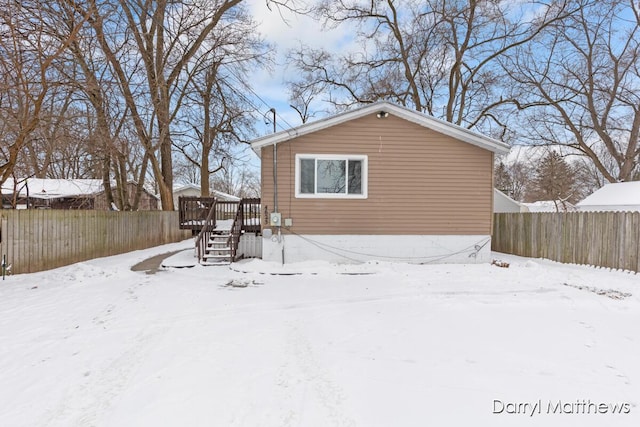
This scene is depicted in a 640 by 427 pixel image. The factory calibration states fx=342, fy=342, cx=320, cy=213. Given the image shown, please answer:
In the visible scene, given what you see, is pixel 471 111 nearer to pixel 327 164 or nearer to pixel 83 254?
pixel 327 164

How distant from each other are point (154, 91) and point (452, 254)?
13.1 metres

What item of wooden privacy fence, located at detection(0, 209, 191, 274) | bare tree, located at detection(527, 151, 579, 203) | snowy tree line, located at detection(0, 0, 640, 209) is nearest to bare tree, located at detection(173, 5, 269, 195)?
snowy tree line, located at detection(0, 0, 640, 209)

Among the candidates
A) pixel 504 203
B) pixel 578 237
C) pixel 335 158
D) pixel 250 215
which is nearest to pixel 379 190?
pixel 335 158

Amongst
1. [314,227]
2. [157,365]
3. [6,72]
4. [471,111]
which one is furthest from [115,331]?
[471,111]

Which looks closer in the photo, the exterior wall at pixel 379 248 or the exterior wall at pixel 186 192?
the exterior wall at pixel 379 248

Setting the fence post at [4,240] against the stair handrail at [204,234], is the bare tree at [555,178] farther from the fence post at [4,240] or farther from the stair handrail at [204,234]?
the fence post at [4,240]

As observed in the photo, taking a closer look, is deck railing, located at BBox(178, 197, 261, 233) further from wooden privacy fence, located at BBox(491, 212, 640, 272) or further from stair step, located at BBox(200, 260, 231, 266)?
wooden privacy fence, located at BBox(491, 212, 640, 272)

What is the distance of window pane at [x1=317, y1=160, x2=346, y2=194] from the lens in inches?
369

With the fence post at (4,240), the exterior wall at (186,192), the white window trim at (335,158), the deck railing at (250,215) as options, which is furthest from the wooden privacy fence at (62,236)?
the exterior wall at (186,192)

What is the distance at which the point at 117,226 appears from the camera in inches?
455

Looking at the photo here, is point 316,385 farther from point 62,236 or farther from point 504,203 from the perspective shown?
point 504,203

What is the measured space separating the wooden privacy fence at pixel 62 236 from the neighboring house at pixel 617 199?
22344 millimetres

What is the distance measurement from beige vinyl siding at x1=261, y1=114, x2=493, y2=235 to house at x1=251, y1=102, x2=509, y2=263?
3cm

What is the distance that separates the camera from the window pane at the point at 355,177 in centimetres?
944
